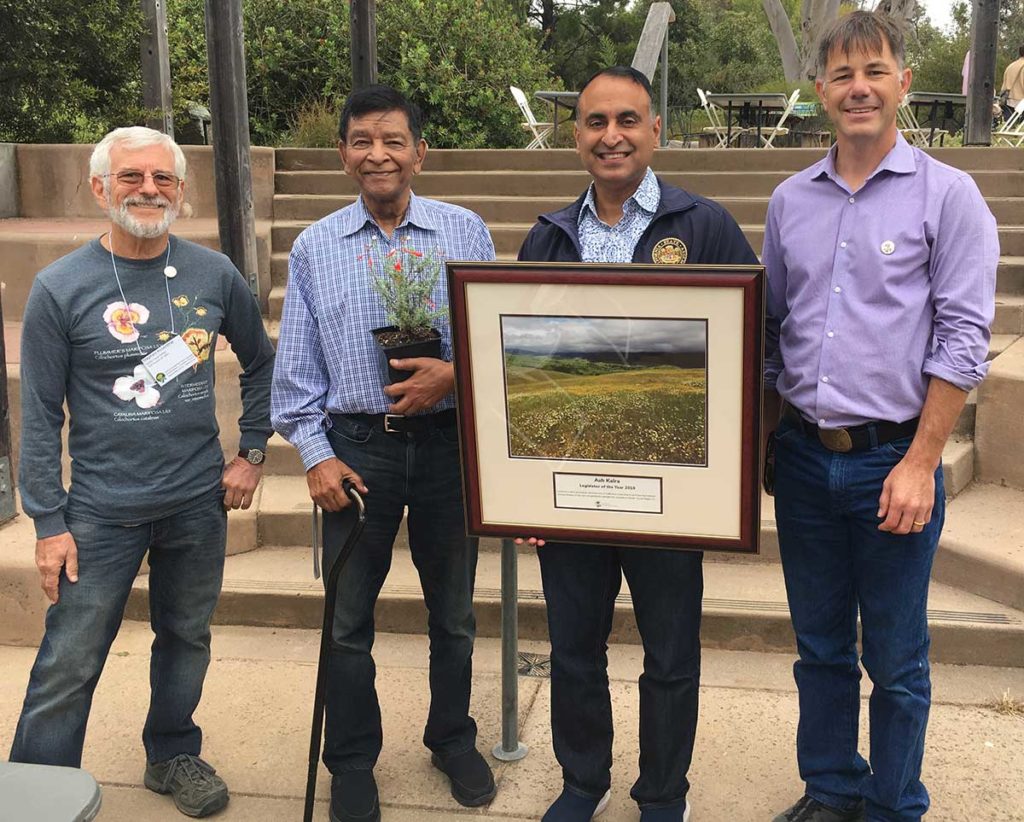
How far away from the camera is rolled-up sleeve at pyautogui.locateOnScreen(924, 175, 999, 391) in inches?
102

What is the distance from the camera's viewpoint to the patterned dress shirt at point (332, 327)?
3051mm

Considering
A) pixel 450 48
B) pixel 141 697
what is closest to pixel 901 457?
pixel 141 697

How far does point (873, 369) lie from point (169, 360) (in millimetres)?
1942

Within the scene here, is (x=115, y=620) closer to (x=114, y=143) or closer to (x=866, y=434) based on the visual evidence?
(x=114, y=143)

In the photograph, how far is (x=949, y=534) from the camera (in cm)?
450

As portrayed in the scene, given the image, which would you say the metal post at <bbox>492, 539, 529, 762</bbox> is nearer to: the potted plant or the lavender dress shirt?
the potted plant

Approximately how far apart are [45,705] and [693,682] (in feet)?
6.08

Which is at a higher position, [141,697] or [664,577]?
[664,577]

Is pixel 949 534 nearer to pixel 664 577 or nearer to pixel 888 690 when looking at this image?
pixel 888 690

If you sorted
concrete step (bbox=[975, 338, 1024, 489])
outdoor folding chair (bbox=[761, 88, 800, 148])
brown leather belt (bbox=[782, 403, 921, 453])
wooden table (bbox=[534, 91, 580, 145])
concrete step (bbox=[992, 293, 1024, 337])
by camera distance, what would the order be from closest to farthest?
brown leather belt (bbox=[782, 403, 921, 453]) → concrete step (bbox=[975, 338, 1024, 489]) → concrete step (bbox=[992, 293, 1024, 337]) → wooden table (bbox=[534, 91, 580, 145]) → outdoor folding chair (bbox=[761, 88, 800, 148])

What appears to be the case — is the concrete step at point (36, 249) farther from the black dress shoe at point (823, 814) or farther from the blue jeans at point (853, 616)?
the black dress shoe at point (823, 814)

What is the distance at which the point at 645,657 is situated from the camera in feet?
9.82

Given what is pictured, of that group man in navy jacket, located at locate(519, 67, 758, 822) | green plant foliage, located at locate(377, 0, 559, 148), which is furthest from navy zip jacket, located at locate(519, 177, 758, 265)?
green plant foliage, located at locate(377, 0, 559, 148)

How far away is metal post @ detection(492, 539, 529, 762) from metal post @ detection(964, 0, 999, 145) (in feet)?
23.1
